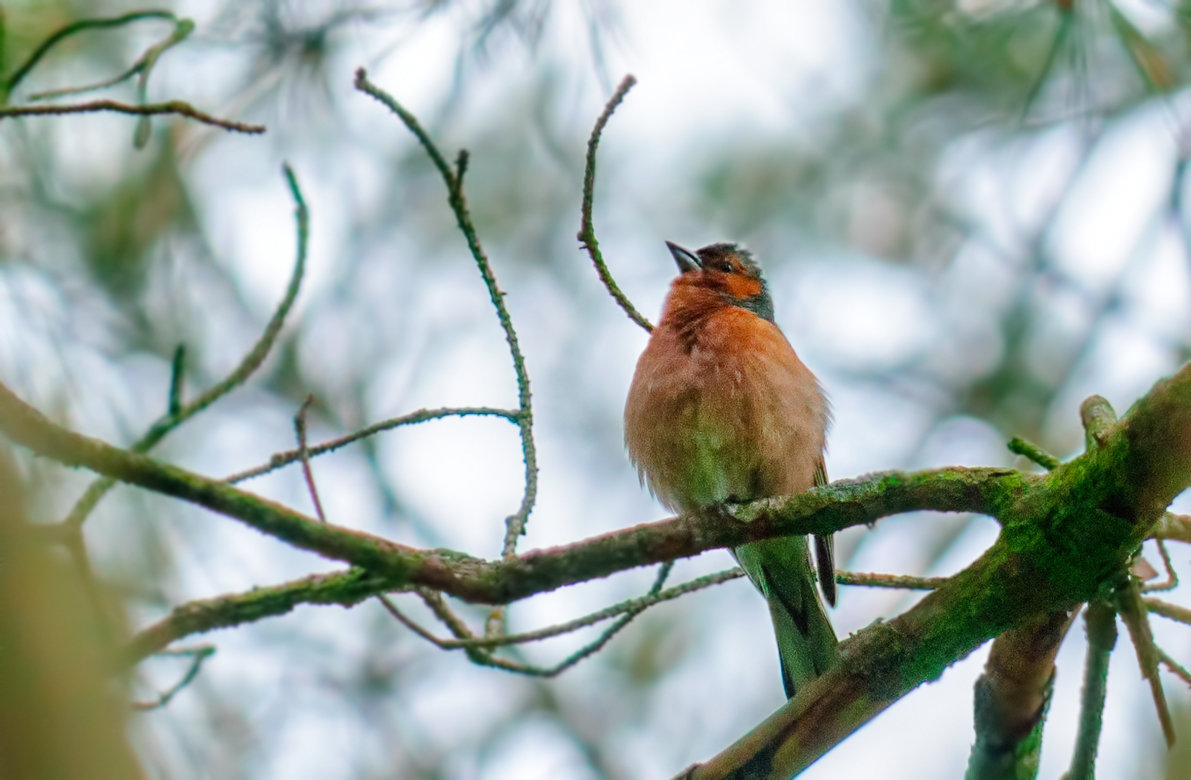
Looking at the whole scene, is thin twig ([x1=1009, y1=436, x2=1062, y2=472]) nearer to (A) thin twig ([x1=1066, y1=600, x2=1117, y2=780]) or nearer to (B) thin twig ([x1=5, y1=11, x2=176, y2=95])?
(A) thin twig ([x1=1066, y1=600, x2=1117, y2=780])

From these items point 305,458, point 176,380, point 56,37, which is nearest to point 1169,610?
point 305,458

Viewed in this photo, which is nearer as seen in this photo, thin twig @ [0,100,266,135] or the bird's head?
thin twig @ [0,100,266,135]

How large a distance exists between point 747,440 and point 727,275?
1.80 m

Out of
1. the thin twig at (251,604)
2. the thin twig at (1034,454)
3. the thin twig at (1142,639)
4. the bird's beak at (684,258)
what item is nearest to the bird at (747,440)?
the bird's beak at (684,258)

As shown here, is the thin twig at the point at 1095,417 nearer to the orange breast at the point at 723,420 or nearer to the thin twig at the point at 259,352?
the orange breast at the point at 723,420

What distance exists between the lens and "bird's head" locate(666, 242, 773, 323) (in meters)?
6.69

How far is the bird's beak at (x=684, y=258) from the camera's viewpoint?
6965 mm

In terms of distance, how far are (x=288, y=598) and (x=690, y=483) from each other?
271 cm

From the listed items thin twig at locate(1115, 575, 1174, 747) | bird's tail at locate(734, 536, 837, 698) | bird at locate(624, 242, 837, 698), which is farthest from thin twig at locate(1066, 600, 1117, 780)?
bird's tail at locate(734, 536, 837, 698)

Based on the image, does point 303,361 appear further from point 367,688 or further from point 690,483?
point 690,483

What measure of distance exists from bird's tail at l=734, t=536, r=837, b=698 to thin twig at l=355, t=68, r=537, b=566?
199 cm

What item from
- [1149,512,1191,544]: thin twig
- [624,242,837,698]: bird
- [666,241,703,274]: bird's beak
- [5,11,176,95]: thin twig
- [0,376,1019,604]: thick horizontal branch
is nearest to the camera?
[0,376,1019,604]: thick horizontal branch

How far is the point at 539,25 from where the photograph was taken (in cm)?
610

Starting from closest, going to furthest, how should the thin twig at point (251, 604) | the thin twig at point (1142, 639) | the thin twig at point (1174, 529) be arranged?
the thin twig at point (251, 604), the thin twig at point (1142, 639), the thin twig at point (1174, 529)
